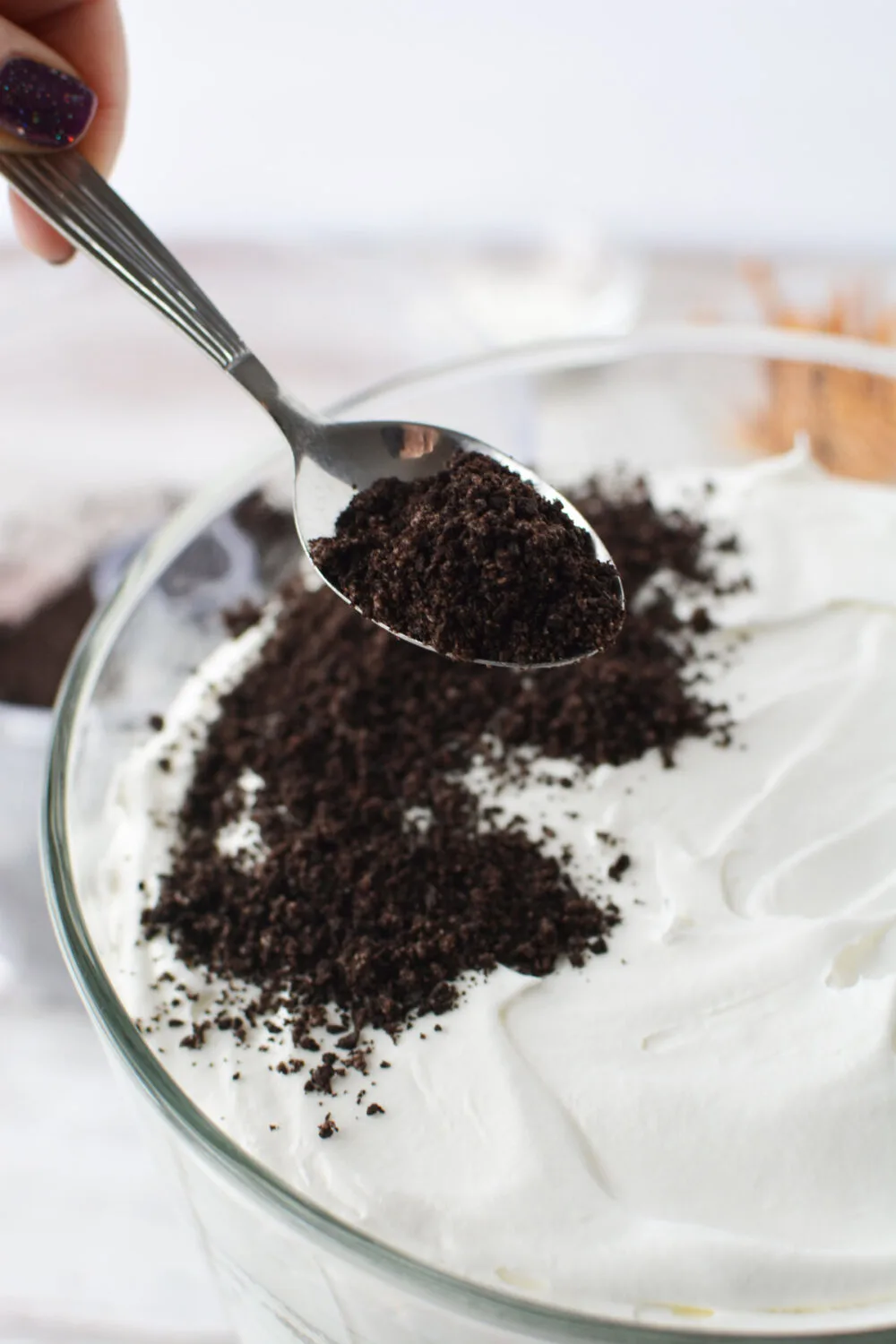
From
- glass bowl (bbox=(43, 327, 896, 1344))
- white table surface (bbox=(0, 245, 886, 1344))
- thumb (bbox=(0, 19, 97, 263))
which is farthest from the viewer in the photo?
white table surface (bbox=(0, 245, 886, 1344))

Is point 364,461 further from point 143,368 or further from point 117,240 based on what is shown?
point 143,368

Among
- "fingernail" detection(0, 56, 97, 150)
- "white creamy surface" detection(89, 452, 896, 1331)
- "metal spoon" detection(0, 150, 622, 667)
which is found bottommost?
"white creamy surface" detection(89, 452, 896, 1331)

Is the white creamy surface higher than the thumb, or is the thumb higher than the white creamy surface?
the thumb

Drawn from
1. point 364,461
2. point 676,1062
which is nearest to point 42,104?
point 364,461

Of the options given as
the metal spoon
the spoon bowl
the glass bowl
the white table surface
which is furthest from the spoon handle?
the white table surface

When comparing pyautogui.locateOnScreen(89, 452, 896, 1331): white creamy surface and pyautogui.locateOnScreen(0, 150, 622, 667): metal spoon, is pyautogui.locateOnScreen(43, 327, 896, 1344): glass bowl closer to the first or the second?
pyautogui.locateOnScreen(89, 452, 896, 1331): white creamy surface

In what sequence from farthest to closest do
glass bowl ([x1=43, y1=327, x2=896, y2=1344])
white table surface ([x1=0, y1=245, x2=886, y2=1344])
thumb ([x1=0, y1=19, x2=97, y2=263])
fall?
1. white table surface ([x1=0, y1=245, x2=886, y2=1344])
2. thumb ([x1=0, y1=19, x2=97, y2=263])
3. glass bowl ([x1=43, y1=327, x2=896, y2=1344])

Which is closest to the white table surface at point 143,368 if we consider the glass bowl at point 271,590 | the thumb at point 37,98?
the glass bowl at point 271,590

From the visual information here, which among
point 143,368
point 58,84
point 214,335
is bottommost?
point 214,335
